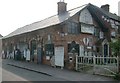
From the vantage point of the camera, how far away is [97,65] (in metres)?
16.3

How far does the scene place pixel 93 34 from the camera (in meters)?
25.0

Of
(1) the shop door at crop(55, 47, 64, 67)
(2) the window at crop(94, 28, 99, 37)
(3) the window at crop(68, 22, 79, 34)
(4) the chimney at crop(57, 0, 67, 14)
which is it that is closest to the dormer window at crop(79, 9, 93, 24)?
(3) the window at crop(68, 22, 79, 34)

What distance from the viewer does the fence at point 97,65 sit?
15.2 metres

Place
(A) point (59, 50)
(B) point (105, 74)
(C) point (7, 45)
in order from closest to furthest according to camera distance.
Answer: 1. (B) point (105, 74)
2. (A) point (59, 50)
3. (C) point (7, 45)

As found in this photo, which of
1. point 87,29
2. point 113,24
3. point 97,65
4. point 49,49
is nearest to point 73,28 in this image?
point 87,29

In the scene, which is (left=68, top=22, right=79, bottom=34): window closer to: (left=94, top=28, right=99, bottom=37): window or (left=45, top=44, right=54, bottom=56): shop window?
(left=45, top=44, right=54, bottom=56): shop window

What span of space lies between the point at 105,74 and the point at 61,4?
14439 millimetres

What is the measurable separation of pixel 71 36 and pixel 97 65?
6.50 m

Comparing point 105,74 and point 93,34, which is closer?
point 105,74

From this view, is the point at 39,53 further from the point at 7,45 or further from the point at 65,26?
the point at 7,45

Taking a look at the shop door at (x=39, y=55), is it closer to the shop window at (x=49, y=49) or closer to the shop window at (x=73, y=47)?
the shop window at (x=49, y=49)

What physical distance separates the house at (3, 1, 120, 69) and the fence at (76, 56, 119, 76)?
3.89ft

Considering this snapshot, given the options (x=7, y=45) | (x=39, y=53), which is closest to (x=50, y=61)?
(x=39, y=53)

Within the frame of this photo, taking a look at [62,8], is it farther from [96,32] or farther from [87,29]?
[96,32]
